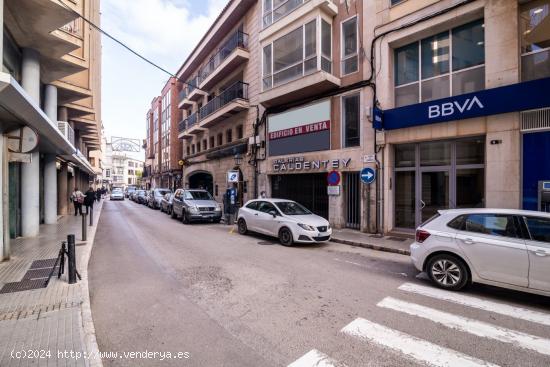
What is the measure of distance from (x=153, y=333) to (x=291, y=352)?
1.78 m

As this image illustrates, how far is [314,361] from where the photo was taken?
3016 mm

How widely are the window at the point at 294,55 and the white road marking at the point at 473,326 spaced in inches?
413

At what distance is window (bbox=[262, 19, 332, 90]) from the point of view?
42.3 ft

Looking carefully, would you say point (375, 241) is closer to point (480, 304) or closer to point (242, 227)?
point (480, 304)

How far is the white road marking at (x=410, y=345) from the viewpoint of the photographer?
3027mm

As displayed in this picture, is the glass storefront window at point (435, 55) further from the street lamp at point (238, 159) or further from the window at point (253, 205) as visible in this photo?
the street lamp at point (238, 159)

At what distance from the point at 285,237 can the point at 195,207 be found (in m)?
6.61

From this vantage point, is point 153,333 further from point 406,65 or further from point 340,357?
point 406,65

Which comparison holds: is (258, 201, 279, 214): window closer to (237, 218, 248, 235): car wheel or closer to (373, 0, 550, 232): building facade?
(237, 218, 248, 235): car wheel

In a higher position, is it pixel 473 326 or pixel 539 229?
pixel 539 229

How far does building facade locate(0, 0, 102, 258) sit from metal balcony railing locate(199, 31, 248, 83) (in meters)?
8.92

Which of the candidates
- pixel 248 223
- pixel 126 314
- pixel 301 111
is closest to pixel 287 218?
pixel 248 223

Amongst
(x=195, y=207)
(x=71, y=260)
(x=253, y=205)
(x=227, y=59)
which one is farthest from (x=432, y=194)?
(x=227, y=59)

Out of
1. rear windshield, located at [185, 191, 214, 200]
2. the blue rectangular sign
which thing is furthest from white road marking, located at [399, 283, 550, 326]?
rear windshield, located at [185, 191, 214, 200]
